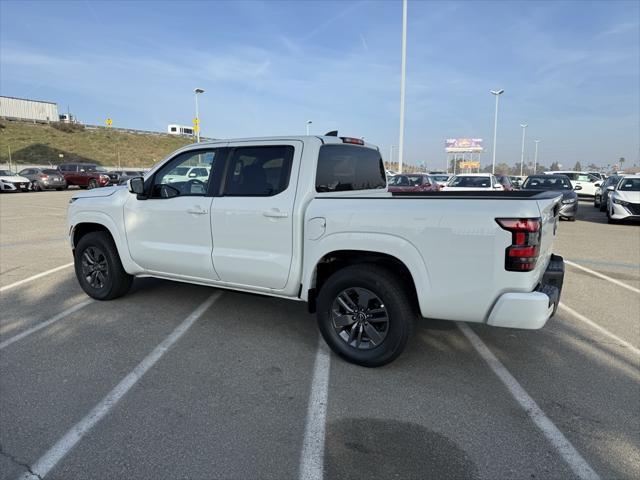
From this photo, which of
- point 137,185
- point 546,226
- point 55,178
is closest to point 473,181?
point 546,226

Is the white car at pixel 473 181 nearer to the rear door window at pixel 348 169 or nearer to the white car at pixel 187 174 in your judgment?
the rear door window at pixel 348 169

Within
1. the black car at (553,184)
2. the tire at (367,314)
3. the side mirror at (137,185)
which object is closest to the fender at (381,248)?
the tire at (367,314)

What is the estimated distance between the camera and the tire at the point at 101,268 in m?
5.33

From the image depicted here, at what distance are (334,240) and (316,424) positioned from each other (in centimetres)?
143

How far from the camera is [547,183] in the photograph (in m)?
16.7

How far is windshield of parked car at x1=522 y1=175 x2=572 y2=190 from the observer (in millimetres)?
16250

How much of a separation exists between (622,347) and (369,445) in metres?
2.98

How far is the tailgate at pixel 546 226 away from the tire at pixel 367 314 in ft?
3.50

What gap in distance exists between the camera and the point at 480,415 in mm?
3098

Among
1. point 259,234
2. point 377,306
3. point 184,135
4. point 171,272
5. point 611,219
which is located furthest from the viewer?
point 184,135

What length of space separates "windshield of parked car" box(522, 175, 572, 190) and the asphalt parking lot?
39.8ft

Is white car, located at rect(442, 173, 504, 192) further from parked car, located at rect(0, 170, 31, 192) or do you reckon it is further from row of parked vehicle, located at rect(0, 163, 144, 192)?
parked car, located at rect(0, 170, 31, 192)

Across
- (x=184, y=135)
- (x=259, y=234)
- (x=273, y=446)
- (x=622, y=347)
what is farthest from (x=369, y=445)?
(x=184, y=135)

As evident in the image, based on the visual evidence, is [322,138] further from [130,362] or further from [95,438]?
[95,438]
